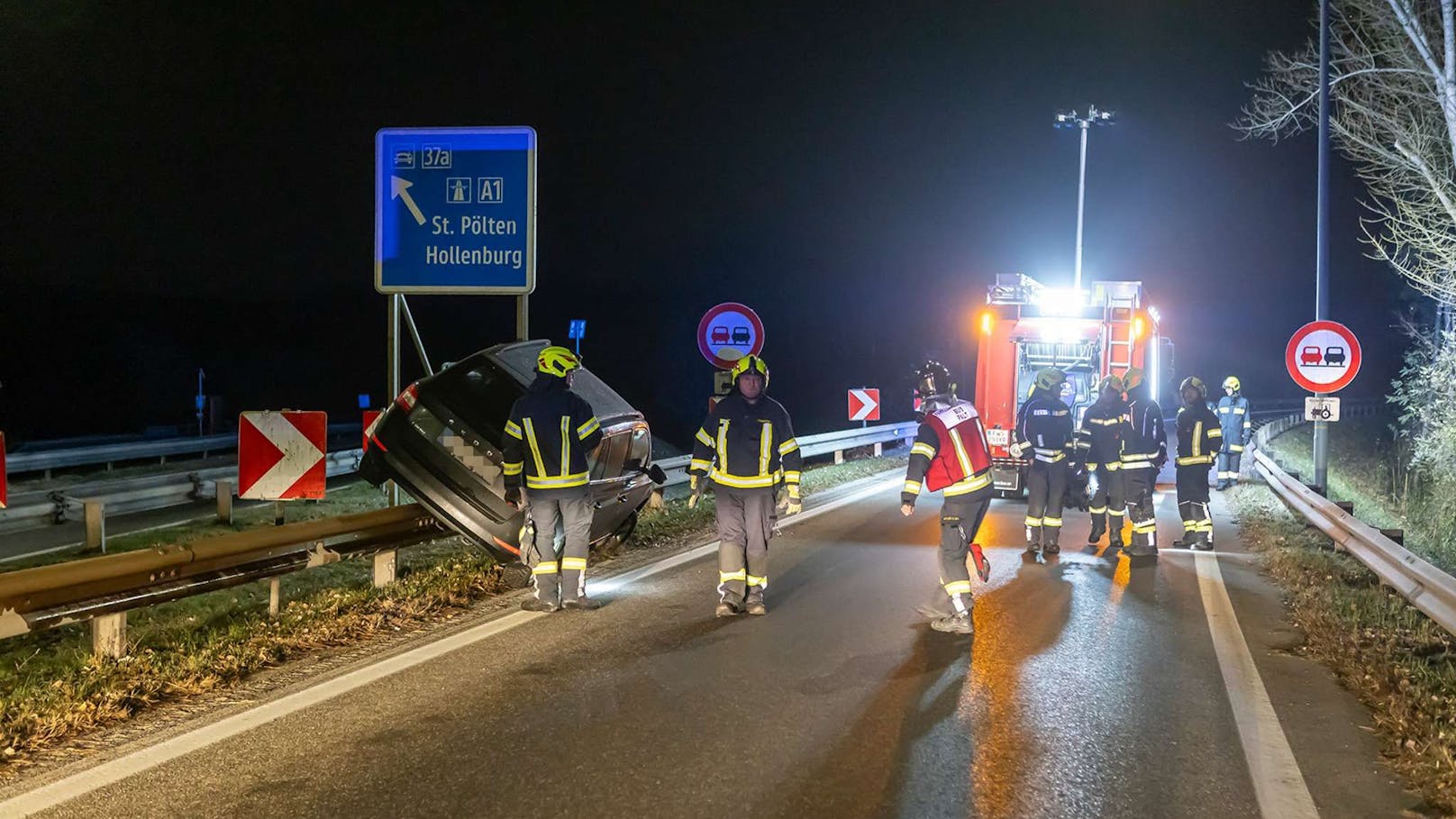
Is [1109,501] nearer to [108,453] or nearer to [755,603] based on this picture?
[755,603]

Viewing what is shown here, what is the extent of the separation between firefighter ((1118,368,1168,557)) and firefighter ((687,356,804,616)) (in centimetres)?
436

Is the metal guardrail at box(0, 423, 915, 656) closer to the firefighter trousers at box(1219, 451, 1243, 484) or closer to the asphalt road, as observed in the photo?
the asphalt road

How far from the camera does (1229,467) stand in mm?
17703

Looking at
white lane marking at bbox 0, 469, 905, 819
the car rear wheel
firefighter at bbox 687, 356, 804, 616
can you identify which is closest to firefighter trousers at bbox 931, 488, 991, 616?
firefighter at bbox 687, 356, 804, 616

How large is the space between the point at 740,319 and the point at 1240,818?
855 cm

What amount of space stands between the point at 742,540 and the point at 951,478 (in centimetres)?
147

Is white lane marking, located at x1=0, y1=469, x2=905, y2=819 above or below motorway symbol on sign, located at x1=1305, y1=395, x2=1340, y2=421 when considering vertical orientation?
below

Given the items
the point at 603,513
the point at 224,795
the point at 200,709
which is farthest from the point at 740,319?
the point at 224,795

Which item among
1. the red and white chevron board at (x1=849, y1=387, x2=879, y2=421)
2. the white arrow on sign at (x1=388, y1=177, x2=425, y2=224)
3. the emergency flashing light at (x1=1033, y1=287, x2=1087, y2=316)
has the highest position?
the white arrow on sign at (x1=388, y1=177, x2=425, y2=224)

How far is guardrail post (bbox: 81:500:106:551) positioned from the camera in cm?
1030

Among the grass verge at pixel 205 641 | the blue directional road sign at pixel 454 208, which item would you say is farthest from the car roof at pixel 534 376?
the grass verge at pixel 205 641

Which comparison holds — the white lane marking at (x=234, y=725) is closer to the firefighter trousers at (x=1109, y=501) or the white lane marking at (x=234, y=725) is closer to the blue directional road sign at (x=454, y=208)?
the blue directional road sign at (x=454, y=208)

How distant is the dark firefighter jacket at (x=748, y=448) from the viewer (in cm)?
767

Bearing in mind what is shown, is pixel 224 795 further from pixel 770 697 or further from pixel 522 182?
pixel 522 182
